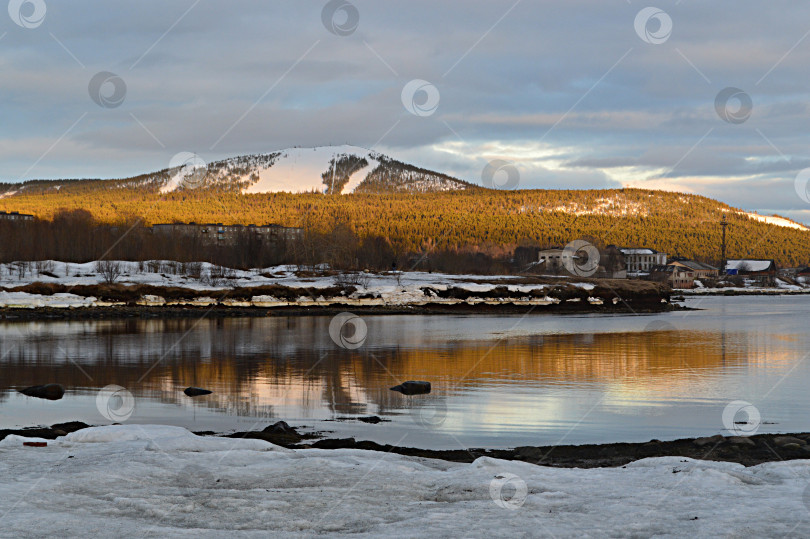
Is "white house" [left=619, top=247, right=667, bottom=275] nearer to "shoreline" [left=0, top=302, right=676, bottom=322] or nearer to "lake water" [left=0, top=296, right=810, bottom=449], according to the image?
"shoreline" [left=0, top=302, right=676, bottom=322]

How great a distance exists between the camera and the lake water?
50.0 ft

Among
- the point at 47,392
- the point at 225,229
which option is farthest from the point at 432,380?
the point at 225,229

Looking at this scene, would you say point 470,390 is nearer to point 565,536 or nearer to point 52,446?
point 52,446

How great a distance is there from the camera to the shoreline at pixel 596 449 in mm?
11805

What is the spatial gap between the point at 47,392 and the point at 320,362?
375 inches

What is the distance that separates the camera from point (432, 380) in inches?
864

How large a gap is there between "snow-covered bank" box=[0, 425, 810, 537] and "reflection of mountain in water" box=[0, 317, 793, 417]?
6049 mm

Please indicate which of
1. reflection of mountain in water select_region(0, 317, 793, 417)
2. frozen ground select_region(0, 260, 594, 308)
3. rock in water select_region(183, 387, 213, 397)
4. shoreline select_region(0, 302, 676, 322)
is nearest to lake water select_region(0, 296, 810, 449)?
reflection of mountain in water select_region(0, 317, 793, 417)

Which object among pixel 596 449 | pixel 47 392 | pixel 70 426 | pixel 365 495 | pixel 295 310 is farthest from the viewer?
pixel 295 310

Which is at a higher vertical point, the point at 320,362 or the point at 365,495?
the point at 320,362

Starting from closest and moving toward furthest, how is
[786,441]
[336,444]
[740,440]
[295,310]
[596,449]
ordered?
[596,449] < [336,444] < [786,441] < [740,440] < [295,310]

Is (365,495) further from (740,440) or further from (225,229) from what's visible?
(225,229)

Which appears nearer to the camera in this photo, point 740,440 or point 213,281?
point 740,440

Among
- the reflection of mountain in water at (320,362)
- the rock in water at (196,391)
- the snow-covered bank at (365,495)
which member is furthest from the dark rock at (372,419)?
the rock in water at (196,391)
